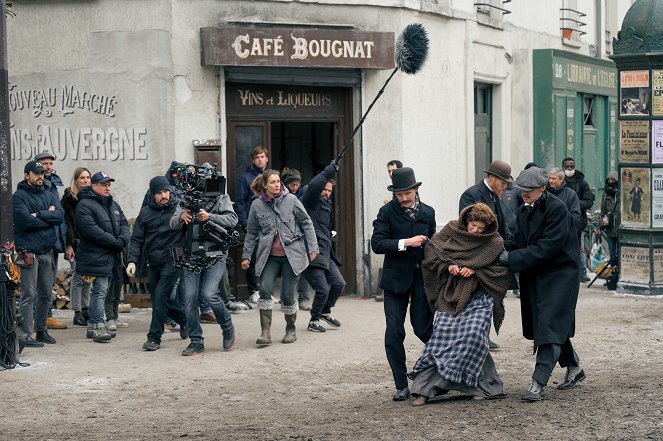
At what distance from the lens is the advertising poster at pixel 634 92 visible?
17750 millimetres

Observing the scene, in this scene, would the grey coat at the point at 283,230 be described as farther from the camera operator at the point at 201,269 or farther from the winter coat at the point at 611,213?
the winter coat at the point at 611,213

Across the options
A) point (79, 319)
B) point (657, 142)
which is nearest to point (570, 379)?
point (79, 319)

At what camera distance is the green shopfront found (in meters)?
23.2

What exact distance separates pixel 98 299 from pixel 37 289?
0.64m

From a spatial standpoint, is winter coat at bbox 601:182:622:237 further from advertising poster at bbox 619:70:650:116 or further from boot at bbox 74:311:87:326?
boot at bbox 74:311:87:326

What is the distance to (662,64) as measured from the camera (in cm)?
1759

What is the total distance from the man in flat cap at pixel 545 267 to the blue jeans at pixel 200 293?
347 cm

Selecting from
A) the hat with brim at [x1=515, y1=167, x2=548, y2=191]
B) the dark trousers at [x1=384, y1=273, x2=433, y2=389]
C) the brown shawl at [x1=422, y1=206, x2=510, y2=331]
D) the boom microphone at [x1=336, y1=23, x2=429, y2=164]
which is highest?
the boom microphone at [x1=336, y1=23, x2=429, y2=164]

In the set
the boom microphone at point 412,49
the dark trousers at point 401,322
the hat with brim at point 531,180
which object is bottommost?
the dark trousers at point 401,322

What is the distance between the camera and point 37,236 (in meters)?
13.4

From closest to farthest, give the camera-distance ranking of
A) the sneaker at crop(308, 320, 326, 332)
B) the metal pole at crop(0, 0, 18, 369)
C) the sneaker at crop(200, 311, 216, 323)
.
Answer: the metal pole at crop(0, 0, 18, 369) < the sneaker at crop(308, 320, 326, 332) < the sneaker at crop(200, 311, 216, 323)

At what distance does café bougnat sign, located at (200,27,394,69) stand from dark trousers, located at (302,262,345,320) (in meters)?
3.25

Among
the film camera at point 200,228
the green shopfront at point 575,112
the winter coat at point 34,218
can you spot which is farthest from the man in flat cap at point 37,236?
the green shopfront at point 575,112

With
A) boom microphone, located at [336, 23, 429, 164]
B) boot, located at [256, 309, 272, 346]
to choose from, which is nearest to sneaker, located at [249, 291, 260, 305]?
boom microphone, located at [336, 23, 429, 164]
